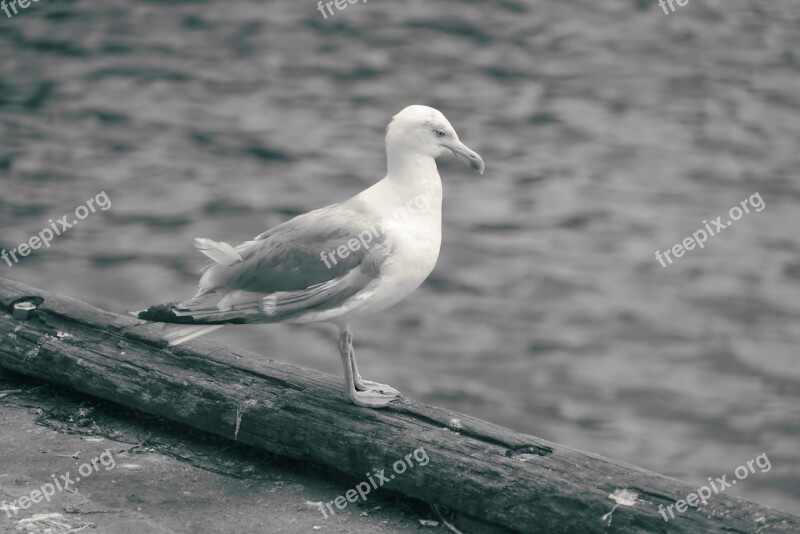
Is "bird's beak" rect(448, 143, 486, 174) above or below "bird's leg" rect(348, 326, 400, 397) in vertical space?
above

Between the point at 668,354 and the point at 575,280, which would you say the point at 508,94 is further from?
the point at 668,354

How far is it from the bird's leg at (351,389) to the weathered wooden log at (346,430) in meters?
0.04

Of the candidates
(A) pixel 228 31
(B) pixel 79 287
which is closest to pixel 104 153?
(B) pixel 79 287

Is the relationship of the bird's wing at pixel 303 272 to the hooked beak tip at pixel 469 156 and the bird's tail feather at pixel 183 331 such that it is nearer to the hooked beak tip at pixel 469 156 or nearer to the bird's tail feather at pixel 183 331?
the bird's tail feather at pixel 183 331

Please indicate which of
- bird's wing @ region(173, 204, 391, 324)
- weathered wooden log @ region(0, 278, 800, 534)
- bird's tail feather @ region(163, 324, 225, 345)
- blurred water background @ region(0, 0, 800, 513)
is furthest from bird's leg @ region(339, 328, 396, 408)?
blurred water background @ region(0, 0, 800, 513)

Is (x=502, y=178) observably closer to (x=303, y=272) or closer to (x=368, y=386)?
(x=368, y=386)

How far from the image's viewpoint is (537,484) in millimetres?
3857

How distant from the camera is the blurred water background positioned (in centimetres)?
747

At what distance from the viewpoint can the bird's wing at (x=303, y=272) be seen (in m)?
4.10

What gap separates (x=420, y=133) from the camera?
13.9ft

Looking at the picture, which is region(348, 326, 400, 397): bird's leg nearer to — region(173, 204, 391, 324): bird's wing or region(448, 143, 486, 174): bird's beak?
region(173, 204, 391, 324): bird's wing

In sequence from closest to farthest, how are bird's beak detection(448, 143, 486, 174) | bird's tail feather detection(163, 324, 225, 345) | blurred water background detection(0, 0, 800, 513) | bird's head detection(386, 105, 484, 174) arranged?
bird's tail feather detection(163, 324, 225, 345), bird's head detection(386, 105, 484, 174), bird's beak detection(448, 143, 486, 174), blurred water background detection(0, 0, 800, 513)

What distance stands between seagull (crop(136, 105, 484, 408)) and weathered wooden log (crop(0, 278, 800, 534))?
31 cm

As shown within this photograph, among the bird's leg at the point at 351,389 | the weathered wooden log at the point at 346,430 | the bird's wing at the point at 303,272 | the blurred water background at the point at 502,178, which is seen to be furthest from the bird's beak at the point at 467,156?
the blurred water background at the point at 502,178
